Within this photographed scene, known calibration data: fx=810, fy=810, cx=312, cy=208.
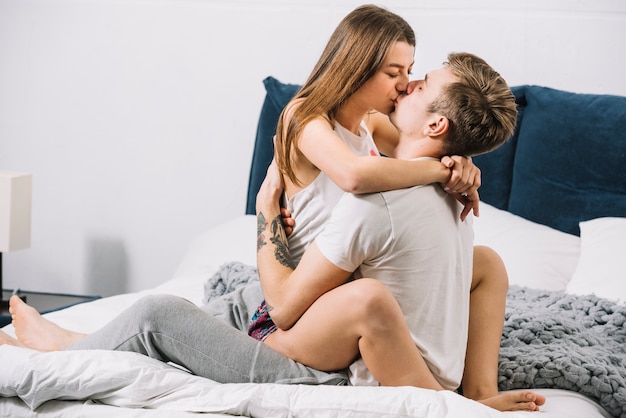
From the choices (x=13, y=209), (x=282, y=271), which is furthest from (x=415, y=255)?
(x=13, y=209)

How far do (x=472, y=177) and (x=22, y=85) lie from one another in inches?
90.5

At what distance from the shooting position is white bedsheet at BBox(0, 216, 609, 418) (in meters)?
1.22

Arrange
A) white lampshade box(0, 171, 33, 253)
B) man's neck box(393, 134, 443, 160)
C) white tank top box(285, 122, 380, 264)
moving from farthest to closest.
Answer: white lampshade box(0, 171, 33, 253) → white tank top box(285, 122, 380, 264) → man's neck box(393, 134, 443, 160)

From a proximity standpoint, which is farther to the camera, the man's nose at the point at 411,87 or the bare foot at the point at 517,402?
the man's nose at the point at 411,87

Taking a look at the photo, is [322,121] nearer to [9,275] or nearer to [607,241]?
[607,241]

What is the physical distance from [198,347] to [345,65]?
0.60 metres

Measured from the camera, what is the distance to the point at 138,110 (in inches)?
121

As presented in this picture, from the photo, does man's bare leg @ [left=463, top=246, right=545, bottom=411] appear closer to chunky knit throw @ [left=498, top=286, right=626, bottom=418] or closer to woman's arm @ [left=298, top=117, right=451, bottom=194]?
chunky knit throw @ [left=498, top=286, right=626, bottom=418]

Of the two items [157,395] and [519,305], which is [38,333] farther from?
[519,305]

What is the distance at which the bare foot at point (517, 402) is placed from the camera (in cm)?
139

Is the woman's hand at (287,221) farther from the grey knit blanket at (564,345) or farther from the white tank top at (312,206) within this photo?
the grey knit blanket at (564,345)

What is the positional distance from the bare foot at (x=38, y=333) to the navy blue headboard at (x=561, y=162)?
4.67ft

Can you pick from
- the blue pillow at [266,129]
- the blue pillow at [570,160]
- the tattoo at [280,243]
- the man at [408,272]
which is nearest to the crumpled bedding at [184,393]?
the man at [408,272]

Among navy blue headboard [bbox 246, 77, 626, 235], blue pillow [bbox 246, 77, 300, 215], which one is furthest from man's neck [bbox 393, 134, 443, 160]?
blue pillow [bbox 246, 77, 300, 215]
